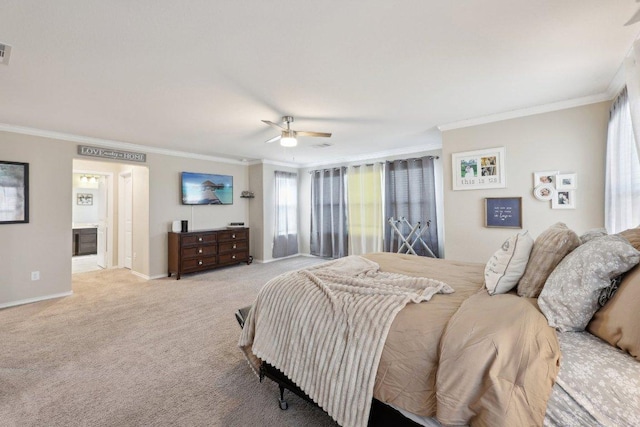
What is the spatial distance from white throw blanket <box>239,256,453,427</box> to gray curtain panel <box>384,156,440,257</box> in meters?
3.43

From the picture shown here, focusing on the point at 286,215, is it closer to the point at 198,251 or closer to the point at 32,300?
the point at 198,251

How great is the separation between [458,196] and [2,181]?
582 centimetres

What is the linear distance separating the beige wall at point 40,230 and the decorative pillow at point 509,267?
5.24 m

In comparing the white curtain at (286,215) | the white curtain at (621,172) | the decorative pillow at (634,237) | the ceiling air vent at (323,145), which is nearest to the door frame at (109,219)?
the white curtain at (286,215)

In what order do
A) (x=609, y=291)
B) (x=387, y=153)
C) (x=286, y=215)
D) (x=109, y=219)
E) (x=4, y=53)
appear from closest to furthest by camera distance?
(x=609, y=291)
(x=4, y=53)
(x=387, y=153)
(x=109, y=219)
(x=286, y=215)

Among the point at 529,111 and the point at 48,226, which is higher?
the point at 529,111

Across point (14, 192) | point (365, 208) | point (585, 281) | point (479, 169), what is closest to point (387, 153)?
point (365, 208)

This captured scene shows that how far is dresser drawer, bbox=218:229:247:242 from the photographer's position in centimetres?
544

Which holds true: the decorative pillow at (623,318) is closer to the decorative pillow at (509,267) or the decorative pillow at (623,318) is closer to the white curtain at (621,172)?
the decorative pillow at (509,267)

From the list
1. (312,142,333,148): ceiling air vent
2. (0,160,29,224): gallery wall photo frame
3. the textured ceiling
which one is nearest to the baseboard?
(0,160,29,224): gallery wall photo frame

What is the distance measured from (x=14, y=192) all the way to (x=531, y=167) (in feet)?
A: 20.9

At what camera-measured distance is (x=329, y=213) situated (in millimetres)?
6336

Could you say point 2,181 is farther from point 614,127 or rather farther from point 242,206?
point 614,127

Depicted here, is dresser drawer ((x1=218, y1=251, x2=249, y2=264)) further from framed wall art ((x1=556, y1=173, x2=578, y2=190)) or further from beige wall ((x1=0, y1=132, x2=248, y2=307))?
framed wall art ((x1=556, y1=173, x2=578, y2=190))
